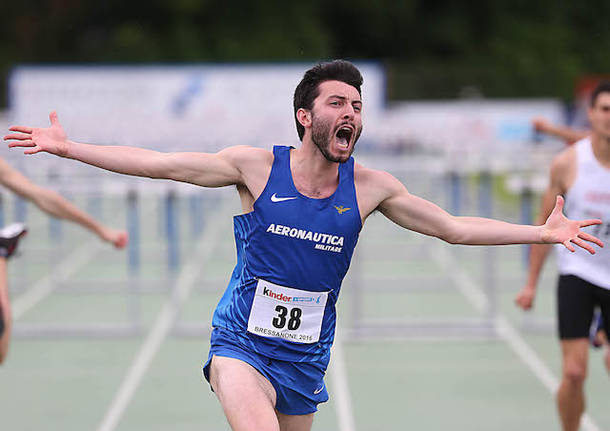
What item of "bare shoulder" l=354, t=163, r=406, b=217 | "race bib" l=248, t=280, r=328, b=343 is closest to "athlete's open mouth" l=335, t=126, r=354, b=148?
"bare shoulder" l=354, t=163, r=406, b=217

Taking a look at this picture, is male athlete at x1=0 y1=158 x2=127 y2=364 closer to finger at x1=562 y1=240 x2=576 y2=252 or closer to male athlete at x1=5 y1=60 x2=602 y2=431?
male athlete at x1=5 y1=60 x2=602 y2=431

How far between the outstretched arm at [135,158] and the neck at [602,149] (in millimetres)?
2417

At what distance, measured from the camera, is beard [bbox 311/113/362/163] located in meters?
4.07

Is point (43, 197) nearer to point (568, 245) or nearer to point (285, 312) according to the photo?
point (285, 312)

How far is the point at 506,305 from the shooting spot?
11.6 metres

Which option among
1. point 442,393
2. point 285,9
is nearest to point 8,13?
point 285,9

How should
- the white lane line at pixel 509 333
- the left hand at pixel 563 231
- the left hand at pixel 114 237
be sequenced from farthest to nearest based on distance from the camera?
the white lane line at pixel 509 333 < the left hand at pixel 114 237 < the left hand at pixel 563 231

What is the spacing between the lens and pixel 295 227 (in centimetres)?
417

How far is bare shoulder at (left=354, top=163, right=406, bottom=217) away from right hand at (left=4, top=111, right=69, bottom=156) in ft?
3.72

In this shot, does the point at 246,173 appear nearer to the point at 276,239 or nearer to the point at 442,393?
the point at 276,239

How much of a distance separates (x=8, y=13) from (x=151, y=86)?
19601 millimetres

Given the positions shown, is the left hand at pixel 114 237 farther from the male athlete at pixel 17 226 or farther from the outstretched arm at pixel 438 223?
the outstretched arm at pixel 438 223

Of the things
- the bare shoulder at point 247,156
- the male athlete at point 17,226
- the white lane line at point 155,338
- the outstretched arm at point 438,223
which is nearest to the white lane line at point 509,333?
the white lane line at point 155,338

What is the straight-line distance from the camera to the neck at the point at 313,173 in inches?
166
